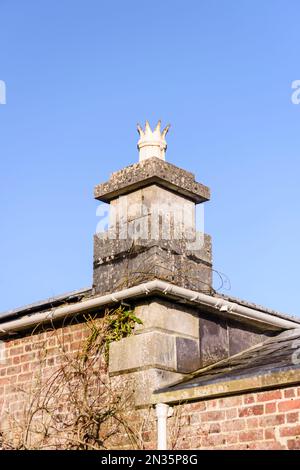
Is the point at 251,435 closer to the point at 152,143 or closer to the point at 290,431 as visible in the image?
the point at 290,431

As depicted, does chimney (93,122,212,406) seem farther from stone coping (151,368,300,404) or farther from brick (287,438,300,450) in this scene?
brick (287,438,300,450)

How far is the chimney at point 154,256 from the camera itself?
9.00 meters

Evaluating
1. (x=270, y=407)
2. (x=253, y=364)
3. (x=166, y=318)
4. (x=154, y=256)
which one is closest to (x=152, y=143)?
(x=154, y=256)

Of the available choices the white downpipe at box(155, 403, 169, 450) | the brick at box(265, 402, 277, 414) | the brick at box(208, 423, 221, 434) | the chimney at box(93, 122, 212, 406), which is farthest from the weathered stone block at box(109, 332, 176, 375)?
the brick at box(265, 402, 277, 414)

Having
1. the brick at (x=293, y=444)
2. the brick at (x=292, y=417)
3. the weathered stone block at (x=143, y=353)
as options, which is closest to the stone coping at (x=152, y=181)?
the weathered stone block at (x=143, y=353)

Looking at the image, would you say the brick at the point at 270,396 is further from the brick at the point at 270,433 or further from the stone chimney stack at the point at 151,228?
the stone chimney stack at the point at 151,228

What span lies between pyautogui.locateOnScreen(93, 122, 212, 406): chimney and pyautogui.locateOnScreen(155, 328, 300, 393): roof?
269 millimetres

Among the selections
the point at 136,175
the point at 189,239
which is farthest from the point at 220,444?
the point at 136,175

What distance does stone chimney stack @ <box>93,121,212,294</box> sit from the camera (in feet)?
31.3

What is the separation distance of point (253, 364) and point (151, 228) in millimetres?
2002

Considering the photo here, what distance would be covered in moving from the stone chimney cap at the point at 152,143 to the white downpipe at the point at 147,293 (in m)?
1.93

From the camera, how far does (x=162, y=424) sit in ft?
28.0

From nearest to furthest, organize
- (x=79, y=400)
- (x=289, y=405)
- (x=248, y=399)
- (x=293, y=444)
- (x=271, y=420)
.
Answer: (x=293, y=444) → (x=289, y=405) → (x=271, y=420) → (x=248, y=399) → (x=79, y=400)
